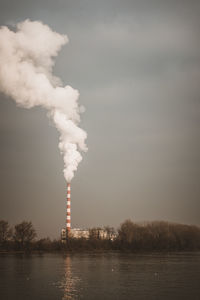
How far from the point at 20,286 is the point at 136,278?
33.1 ft

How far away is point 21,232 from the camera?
89.2 metres

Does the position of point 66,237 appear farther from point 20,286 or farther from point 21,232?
point 20,286

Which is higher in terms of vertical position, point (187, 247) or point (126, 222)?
point (126, 222)

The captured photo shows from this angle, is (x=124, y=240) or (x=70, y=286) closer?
(x=70, y=286)

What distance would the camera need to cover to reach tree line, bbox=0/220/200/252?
89.2 m

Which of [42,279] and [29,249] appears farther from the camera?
[29,249]

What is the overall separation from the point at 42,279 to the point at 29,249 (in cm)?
6279

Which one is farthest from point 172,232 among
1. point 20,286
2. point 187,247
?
point 20,286

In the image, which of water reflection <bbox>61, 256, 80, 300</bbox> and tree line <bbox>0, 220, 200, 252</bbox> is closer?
water reflection <bbox>61, 256, 80, 300</bbox>

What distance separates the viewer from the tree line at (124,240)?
89.2 m

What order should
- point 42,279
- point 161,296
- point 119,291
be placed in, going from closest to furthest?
point 161,296
point 119,291
point 42,279

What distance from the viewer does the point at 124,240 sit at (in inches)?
3612

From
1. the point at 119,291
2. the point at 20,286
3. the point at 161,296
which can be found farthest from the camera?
the point at 20,286

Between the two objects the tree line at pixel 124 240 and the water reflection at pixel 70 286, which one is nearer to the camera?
the water reflection at pixel 70 286
